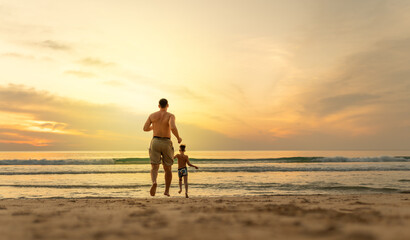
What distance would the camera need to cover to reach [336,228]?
3.16m

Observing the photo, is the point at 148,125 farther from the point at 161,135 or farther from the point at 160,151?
the point at 160,151

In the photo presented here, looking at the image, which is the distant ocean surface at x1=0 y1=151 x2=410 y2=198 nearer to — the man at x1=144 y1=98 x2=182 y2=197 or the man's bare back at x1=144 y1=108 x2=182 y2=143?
the man at x1=144 y1=98 x2=182 y2=197

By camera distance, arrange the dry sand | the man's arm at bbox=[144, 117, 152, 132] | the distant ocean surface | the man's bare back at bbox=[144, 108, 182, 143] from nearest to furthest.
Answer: the dry sand < the man's bare back at bbox=[144, 108, 182, 143] < the man's arm at bbox=[144, 117, 152, 132] < the distant ocean surface

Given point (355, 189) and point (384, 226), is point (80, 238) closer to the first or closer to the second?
point (384, 226)

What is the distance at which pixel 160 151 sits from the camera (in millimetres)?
7672

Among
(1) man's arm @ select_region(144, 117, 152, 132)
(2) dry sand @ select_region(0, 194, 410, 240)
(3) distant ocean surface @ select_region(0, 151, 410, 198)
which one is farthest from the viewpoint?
(3) distant ocean surface @ select_region(0, 151, 410, 198)

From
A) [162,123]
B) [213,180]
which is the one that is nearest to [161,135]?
[162,123]

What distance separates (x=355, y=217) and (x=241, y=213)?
1.48 metres

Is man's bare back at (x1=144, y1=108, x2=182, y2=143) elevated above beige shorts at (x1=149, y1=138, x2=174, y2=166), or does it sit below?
above

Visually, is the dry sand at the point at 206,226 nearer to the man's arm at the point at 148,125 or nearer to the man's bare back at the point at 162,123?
the man's bare back at the point at 162,123

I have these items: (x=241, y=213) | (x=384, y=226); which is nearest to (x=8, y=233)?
(x=241, y=213)

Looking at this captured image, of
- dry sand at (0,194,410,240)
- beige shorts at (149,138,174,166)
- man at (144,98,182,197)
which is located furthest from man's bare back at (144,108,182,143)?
dry sand at (0,194,410,240)

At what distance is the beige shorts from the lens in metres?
7.62

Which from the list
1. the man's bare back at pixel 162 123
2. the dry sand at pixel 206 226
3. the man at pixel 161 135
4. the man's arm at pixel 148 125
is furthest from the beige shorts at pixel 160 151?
the dry sand at pixel 206 226
